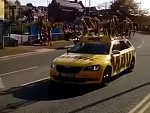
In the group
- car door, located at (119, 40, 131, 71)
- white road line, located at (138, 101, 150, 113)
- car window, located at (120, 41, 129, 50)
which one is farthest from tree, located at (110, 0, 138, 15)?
white road line, located at (138, 101, 150, 113)

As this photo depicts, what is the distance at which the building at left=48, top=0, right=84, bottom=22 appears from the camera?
94.1 meters

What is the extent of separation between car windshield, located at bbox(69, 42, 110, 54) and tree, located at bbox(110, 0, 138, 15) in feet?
227

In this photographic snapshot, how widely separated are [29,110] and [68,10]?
8775 centimetres

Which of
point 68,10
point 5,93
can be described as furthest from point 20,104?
point 68,10

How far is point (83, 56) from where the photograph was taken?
1150 centimetres

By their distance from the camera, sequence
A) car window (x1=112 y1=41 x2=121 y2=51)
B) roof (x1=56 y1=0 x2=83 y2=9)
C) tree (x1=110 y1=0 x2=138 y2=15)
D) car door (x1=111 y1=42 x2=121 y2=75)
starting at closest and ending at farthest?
car door (x1=111 y1=42 x2=121 y2=75) < car window (x1=112 y1=41 x2=121 y2=51) < tree (x1=110 y1=0 x2=138 y2=15) < roof (x1=56 y1=0 x2=83 y2=9)

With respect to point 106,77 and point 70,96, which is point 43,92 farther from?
point 106,77

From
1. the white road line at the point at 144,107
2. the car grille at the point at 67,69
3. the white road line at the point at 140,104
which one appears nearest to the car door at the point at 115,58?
the car grille at the point at 67,69

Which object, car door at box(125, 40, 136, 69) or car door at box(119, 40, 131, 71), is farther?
car door at box(125, 40, 136, 69)

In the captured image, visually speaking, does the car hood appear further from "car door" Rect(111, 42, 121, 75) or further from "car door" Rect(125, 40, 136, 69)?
"car door" Rect(125, 40, 136, 69)

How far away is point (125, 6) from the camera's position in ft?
281

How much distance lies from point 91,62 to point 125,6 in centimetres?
7645

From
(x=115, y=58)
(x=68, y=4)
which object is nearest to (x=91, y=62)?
(x=115, y=58)

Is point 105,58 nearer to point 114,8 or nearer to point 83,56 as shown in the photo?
point 83,56
